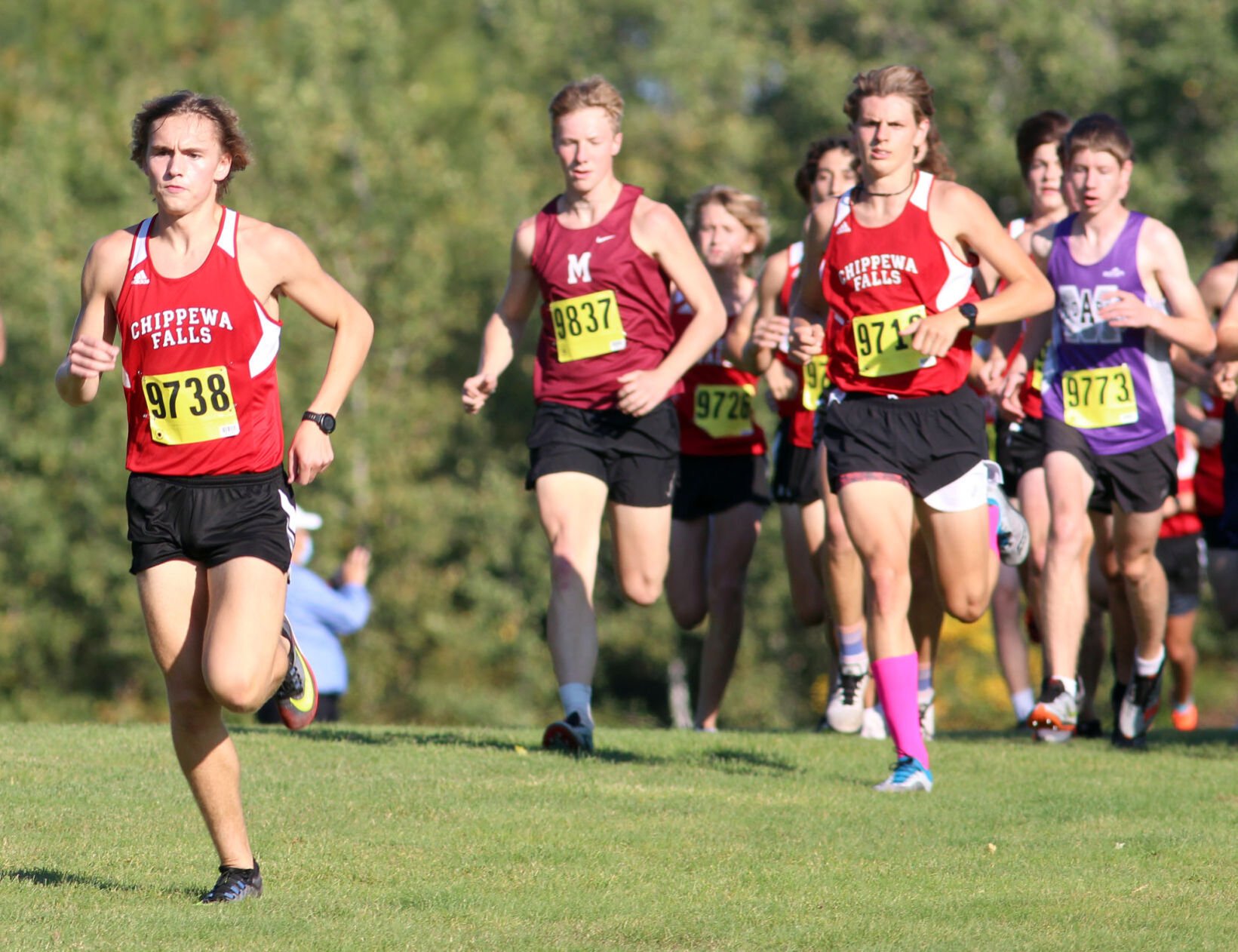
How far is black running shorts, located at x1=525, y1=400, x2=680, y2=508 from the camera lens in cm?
779

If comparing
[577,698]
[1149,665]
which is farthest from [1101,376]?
[577,698]

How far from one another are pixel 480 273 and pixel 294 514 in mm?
27311

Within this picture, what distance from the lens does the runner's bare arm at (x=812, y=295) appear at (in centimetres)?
698

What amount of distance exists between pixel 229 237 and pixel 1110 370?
461 centimetres

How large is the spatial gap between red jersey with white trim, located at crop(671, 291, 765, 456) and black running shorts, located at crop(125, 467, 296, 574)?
4.83m

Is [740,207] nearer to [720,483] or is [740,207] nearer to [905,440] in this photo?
[720,483]

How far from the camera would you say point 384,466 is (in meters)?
30.2

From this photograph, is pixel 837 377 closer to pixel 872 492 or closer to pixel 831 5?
pixel 872 492

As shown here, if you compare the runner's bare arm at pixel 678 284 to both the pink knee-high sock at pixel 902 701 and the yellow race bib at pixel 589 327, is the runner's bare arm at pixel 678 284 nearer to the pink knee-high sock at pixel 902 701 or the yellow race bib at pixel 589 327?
the yellow race bib at pixel 589 327

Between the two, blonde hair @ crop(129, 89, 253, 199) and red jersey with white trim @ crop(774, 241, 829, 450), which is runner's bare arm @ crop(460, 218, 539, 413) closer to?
red jersey with white trim @ crop(774, 241, 829, 450)

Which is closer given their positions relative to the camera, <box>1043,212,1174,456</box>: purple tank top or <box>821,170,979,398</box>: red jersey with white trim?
<box>821,170,979,398</box>: red jersey with white trim

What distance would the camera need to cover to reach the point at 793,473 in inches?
371

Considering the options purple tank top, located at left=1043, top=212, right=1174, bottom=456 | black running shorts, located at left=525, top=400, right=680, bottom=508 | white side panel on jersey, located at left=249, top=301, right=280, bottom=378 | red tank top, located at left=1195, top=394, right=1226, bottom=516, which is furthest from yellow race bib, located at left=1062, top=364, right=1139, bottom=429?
white side panel on jersey, located at left=249, top=301, right=280, bottom=378

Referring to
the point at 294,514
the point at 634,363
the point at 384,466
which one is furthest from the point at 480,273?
the point at 294,514
